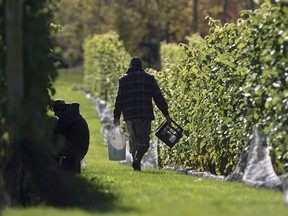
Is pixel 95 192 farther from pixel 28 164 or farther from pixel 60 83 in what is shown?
pixel 60 83

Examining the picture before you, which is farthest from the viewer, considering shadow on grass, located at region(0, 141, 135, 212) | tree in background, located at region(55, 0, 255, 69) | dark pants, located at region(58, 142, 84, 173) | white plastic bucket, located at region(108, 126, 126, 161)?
tree in background, located at region(55, 0, 255, 69)

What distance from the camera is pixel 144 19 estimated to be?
5616cm

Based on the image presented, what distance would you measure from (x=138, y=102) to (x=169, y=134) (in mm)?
993

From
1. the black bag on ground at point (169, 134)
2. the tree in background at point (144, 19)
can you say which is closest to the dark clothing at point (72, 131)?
the black bag on ground at point (169, 134)

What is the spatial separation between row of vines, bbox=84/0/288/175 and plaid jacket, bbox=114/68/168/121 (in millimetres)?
681

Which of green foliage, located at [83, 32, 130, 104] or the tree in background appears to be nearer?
green foliage, located at [83, 32, 130, 104]

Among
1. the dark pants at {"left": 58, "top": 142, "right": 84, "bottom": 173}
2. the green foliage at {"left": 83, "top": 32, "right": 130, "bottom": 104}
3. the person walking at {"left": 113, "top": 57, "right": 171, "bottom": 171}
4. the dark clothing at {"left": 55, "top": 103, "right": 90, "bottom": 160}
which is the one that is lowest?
the dark pants at {"left": 58, "top": 142, "right": 84, "bottom": 173}

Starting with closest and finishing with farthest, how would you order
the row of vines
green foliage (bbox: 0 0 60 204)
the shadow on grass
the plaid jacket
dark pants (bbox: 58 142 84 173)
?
1. the shadow on grass
2. green foliage (bbox: 0 0 60 204)
3. the row of vines
4. dark pants (bbox: 58 142 84 173)
5. the plaid jacket

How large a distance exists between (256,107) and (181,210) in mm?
3643

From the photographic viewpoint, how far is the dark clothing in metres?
13.1

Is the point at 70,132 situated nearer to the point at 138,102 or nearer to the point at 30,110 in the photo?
the point at 138,102

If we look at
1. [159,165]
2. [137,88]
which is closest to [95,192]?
[137,88]

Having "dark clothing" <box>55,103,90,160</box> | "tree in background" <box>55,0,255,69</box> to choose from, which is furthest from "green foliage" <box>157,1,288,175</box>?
"tree in background" <box>55,0,255,69</box>

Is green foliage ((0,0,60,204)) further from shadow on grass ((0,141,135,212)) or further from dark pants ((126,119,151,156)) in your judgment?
dark pants ((126,119,151,156))
